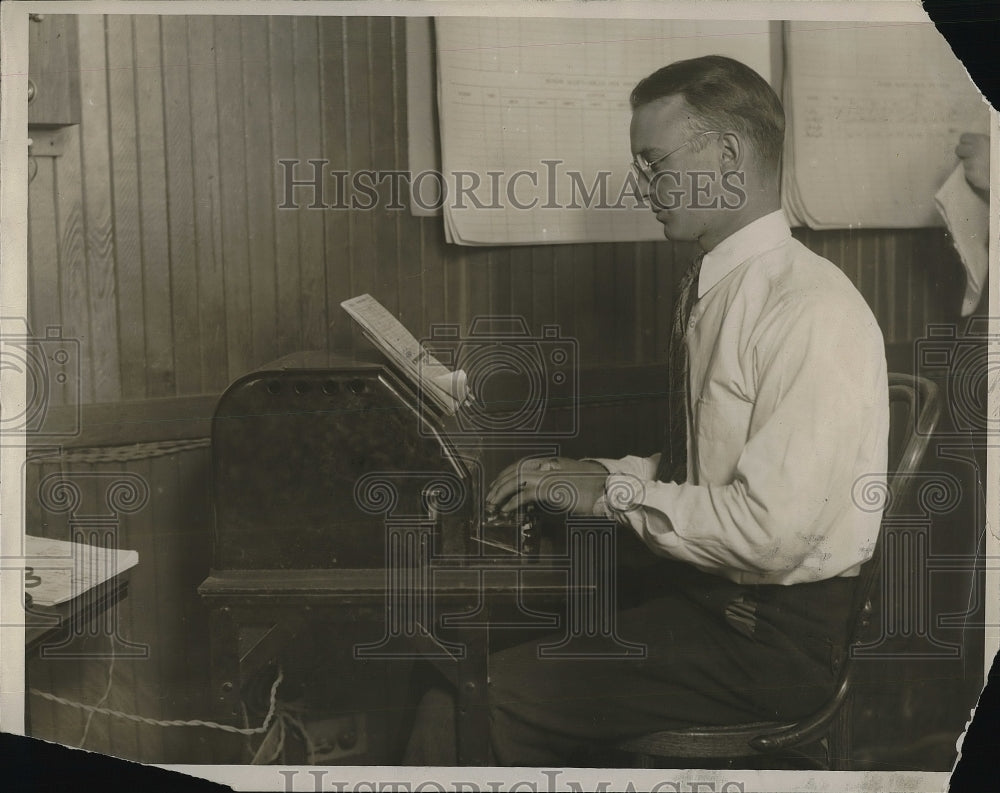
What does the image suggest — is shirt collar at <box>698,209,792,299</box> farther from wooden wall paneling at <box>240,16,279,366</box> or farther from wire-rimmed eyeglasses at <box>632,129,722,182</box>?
wooden wall paneling at <box>240,16,279,366</box>

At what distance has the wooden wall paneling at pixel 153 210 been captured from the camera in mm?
1854

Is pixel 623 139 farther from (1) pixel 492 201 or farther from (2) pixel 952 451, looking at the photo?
(2) pixel 952 451

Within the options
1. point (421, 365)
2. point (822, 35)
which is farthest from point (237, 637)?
point (822, 35)

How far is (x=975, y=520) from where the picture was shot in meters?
1.82

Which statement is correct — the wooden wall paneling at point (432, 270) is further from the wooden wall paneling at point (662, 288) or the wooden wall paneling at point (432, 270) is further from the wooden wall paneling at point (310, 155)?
the wooden wall paneling at point (662, 288)

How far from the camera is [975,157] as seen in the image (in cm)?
179

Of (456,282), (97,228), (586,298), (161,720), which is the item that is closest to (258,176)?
(97,228)

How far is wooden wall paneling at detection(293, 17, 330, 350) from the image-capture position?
191 cm

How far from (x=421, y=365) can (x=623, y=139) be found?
1.88 feet

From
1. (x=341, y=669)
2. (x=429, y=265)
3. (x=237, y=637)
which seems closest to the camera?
(x=237, y=637)

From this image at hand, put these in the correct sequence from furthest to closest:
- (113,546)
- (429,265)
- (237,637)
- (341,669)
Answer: (429,265)
(113,546)
(341,669)
(237,637)

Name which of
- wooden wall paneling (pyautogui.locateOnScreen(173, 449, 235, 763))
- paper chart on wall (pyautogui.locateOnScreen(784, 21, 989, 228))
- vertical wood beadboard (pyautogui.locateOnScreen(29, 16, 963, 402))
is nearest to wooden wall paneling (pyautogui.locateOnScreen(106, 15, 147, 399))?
vertical wood beadboard (pyautogui.locateOnScreen(29, 16, 963, 402))

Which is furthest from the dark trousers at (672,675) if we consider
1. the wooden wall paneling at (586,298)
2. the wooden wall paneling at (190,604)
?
the wooden wall paneling at (586,298)

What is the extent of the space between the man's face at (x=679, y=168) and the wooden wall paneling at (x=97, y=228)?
993mm
